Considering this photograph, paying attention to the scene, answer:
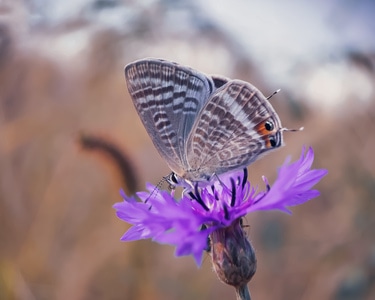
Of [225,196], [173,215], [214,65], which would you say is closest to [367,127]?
[214,65]

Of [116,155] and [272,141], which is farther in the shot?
[116,155]

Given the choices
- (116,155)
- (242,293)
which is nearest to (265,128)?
(242,293)

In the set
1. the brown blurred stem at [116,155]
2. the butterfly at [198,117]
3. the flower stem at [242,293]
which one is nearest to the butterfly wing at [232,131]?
the butterfly at [198,117]

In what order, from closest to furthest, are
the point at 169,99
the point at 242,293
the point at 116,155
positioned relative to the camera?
the point at 242,293, the point at 169,99, the point at 116,155

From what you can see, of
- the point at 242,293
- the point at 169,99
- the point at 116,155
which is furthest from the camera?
the point at 116,155

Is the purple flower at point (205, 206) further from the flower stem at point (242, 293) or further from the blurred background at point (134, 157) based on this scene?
the blurred background at point (134, 157)

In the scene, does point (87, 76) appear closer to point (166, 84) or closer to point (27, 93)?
point (27, 93)

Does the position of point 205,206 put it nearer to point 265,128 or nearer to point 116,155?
point 265,128

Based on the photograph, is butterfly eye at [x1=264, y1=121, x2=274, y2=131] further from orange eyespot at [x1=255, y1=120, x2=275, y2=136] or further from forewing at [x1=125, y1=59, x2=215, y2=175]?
forewing at [x1=125, y1=59, x2=215, y2=175]
